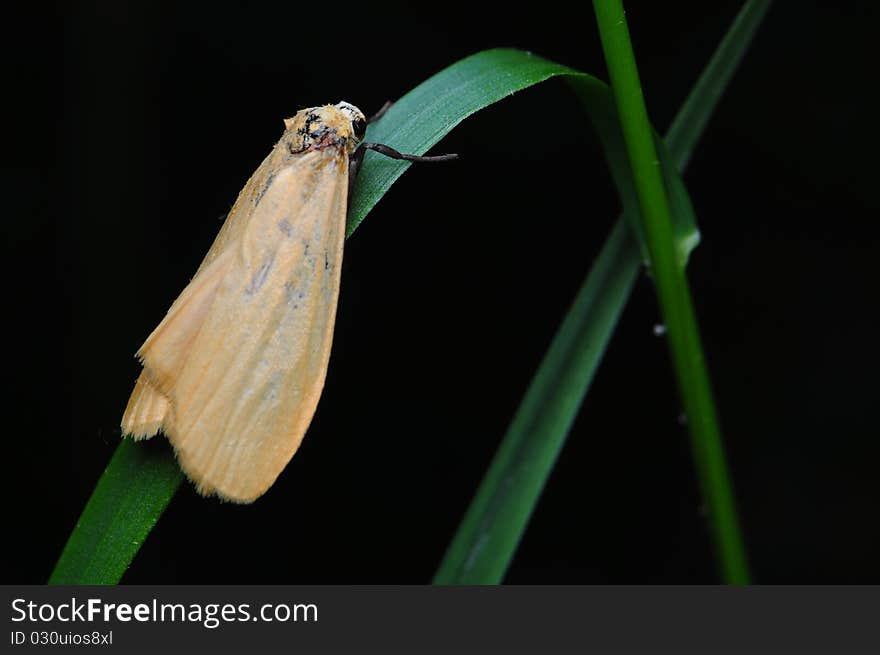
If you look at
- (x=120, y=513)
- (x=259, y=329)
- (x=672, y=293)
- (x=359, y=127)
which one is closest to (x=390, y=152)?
(x=359, y=127)

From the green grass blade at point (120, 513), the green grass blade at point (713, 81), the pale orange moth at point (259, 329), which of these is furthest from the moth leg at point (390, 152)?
the green grass blade at point (120, 513)

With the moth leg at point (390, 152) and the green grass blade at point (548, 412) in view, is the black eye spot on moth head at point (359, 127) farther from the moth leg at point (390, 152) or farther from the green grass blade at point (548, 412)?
the green grass blade at point (548, 412)

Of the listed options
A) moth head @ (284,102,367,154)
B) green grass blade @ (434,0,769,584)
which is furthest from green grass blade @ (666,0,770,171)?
moth head @ (284,102,367,154)

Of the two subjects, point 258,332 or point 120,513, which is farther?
point 258,332

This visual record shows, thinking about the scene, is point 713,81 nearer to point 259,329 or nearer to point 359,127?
point 359,127
